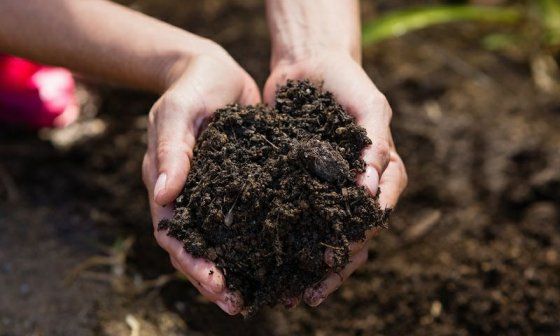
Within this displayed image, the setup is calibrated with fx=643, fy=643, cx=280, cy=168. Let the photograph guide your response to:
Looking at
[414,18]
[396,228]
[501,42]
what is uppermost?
[414,18]

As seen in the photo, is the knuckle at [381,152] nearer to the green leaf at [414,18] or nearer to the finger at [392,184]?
the finger at [392,184]

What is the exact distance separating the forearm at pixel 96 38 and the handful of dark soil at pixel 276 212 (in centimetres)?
40

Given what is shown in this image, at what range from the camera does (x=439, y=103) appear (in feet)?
8.05

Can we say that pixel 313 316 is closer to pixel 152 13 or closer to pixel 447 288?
pixel 447 288

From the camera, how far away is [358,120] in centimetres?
156

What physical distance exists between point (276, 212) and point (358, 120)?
0.34 metres

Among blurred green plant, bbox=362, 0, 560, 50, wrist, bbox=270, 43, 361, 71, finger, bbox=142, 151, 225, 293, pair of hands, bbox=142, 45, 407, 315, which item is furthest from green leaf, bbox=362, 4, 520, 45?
finger, bbox=142, 151, 225, 293

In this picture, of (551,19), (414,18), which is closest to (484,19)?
(551,19)

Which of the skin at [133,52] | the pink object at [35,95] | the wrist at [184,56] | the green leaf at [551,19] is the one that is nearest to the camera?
the skin at [133,52]

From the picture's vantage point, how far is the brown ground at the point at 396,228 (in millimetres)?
1884

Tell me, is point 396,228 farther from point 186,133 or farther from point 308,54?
point 186,133

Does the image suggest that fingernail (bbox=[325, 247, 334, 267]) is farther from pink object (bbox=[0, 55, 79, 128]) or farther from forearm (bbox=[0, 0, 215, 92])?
pink object (bbox=[0, 55, 79, 128])

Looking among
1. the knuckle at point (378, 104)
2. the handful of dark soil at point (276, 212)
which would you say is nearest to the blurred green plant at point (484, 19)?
the knuckle at point (378, 104)

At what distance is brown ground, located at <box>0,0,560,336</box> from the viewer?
1.88 meters
